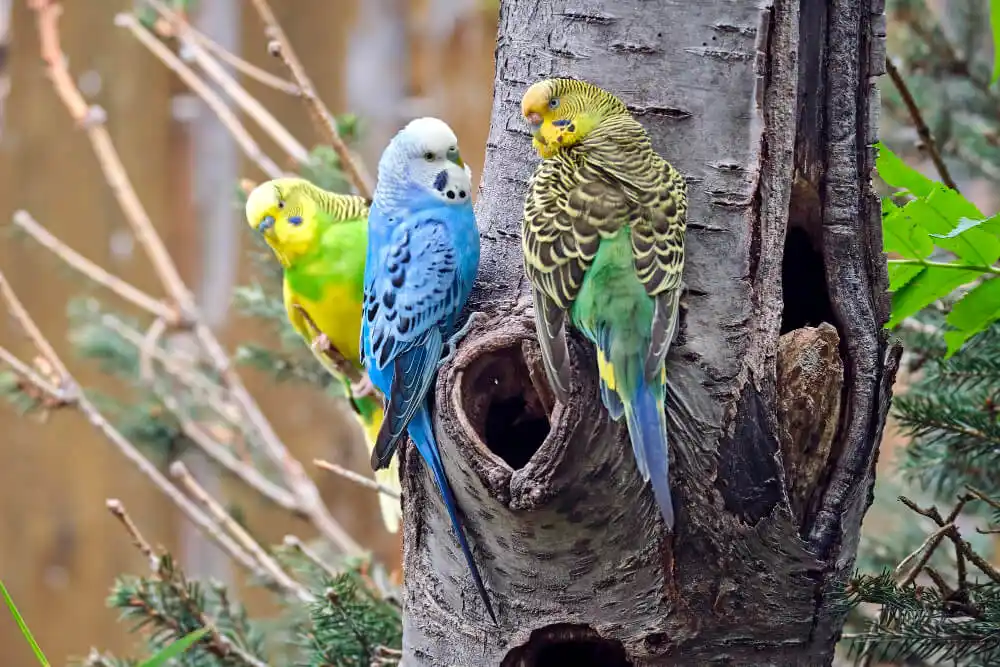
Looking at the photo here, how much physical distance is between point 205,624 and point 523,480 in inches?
22.6

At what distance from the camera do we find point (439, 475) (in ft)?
2.90

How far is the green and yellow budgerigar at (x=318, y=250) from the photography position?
47.2 inches

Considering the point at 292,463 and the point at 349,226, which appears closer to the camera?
the point at 349,226

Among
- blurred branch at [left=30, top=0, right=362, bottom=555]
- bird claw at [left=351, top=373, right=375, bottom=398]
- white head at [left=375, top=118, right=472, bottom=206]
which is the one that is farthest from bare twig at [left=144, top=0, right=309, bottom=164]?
white head at [left=375, top=118, right=472, bottom=206]

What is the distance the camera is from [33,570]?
221 cm

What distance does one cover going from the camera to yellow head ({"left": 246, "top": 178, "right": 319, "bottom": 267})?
1184mm

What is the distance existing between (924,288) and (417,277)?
47cm

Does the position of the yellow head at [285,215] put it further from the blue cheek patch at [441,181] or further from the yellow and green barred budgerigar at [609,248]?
the yellow and green barred budgerigar at [609,248]

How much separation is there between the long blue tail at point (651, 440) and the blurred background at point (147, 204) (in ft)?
4.48

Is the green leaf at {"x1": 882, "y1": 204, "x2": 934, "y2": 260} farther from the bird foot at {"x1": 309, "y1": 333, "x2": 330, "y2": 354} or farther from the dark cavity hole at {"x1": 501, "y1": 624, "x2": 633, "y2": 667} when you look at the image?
the bird foot at {"x1": 309, "y1": 333, "x2": 330, "y2": 354}

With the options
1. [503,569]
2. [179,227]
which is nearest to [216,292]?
[179,227]

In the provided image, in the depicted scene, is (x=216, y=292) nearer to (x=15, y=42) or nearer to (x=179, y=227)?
(x=179, y=227)

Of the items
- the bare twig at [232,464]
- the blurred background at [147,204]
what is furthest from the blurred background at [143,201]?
the bare twig at [232,464]

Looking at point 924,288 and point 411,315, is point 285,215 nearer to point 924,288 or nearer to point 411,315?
point 411,315
